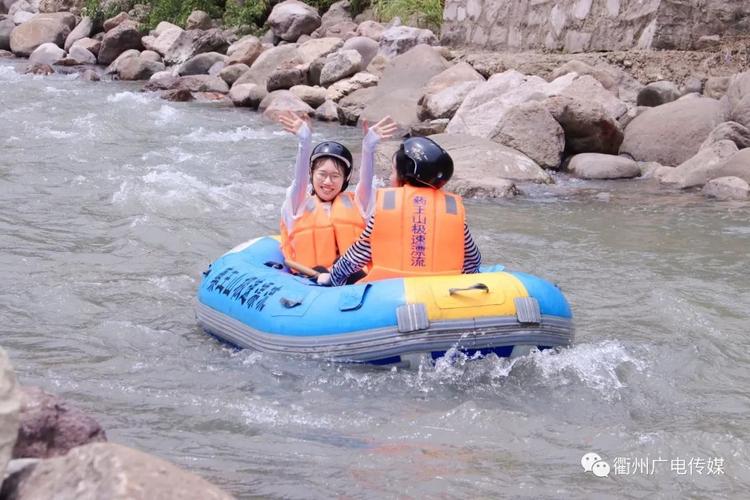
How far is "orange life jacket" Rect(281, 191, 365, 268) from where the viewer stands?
5.68 metres

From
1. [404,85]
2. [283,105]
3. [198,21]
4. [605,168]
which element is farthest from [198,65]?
[605,168]

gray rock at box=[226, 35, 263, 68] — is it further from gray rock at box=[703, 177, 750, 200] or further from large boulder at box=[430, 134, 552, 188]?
gray rock at box=[703, 177, 750, 200]

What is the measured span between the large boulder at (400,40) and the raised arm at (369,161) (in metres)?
10.7

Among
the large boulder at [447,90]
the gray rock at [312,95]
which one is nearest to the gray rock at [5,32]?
the gray rock at [312,95]

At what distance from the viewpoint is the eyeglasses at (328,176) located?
5680 millimetres

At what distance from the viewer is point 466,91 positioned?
12.8 meters

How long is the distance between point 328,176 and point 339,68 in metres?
10.0

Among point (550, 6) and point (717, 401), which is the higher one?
point (550, 6)

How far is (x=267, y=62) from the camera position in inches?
666

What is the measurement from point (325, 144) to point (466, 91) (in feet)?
24.3

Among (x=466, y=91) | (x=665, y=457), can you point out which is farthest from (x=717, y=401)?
(x=466, y=91)

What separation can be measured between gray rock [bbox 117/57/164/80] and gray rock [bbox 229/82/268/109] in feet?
12.0

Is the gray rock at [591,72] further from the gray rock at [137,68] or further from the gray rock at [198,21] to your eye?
the gray rock at [198,21]

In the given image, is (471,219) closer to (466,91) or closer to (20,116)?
(466,91)
